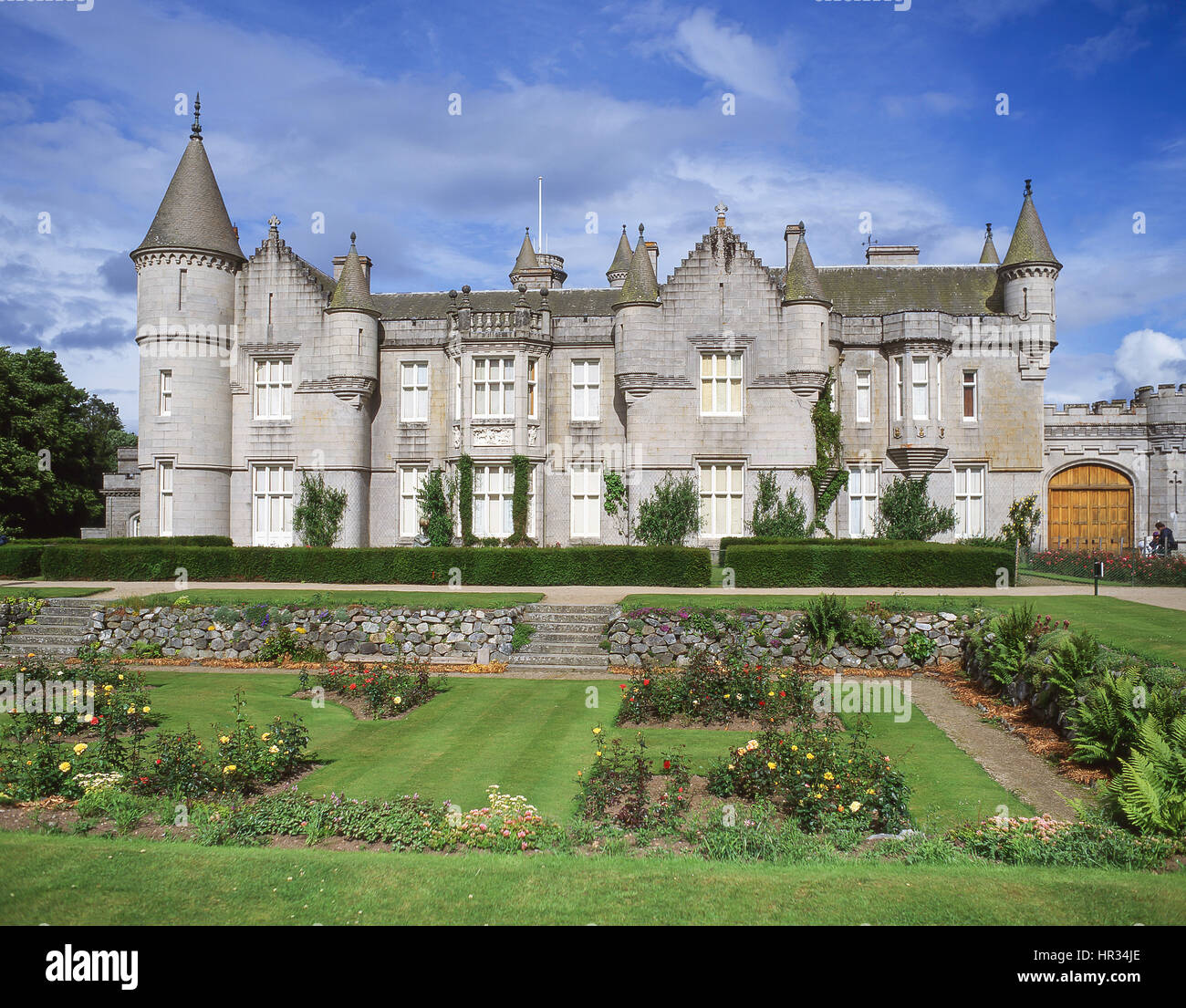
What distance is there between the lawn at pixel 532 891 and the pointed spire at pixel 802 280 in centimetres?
2508

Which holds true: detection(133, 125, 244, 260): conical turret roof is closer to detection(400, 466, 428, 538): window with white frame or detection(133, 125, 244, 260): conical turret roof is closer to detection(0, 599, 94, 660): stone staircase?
detection(400, 466, 428, 538): window with white frame

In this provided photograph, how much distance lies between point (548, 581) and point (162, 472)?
1715cm

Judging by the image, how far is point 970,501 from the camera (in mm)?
31953

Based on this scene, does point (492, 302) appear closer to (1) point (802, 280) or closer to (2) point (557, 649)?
(1) point (802, 280)

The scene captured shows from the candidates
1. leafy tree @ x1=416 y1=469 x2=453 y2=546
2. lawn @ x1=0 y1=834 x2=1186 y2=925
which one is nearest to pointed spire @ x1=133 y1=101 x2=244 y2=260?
leafy tree @ x1=416 y1=469 x2=453 y2=546

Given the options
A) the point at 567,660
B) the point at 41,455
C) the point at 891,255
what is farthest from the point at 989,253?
the point at 41,455

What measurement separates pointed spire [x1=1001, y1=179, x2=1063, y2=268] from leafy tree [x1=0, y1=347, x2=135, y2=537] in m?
43.0

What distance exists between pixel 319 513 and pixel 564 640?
16.1 metres

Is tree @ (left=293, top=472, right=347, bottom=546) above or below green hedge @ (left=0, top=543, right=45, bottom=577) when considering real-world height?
above

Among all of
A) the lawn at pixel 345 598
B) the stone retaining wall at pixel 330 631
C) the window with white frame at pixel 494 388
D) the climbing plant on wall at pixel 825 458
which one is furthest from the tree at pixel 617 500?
the stone retaining wall at pixel 330 631

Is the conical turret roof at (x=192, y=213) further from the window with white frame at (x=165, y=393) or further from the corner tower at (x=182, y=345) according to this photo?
the window with white frame at (x=165, y=393)

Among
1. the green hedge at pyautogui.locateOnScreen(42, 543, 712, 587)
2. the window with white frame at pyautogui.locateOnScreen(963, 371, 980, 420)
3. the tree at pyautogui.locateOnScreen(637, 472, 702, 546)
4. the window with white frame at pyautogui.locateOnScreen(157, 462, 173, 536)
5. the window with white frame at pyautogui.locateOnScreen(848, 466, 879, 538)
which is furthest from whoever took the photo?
the window with white frame at pyautogui.locateOnScreen(963, 371, 980, 420)

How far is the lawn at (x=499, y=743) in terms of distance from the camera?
388 inches

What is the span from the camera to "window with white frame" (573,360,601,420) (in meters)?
31.7
